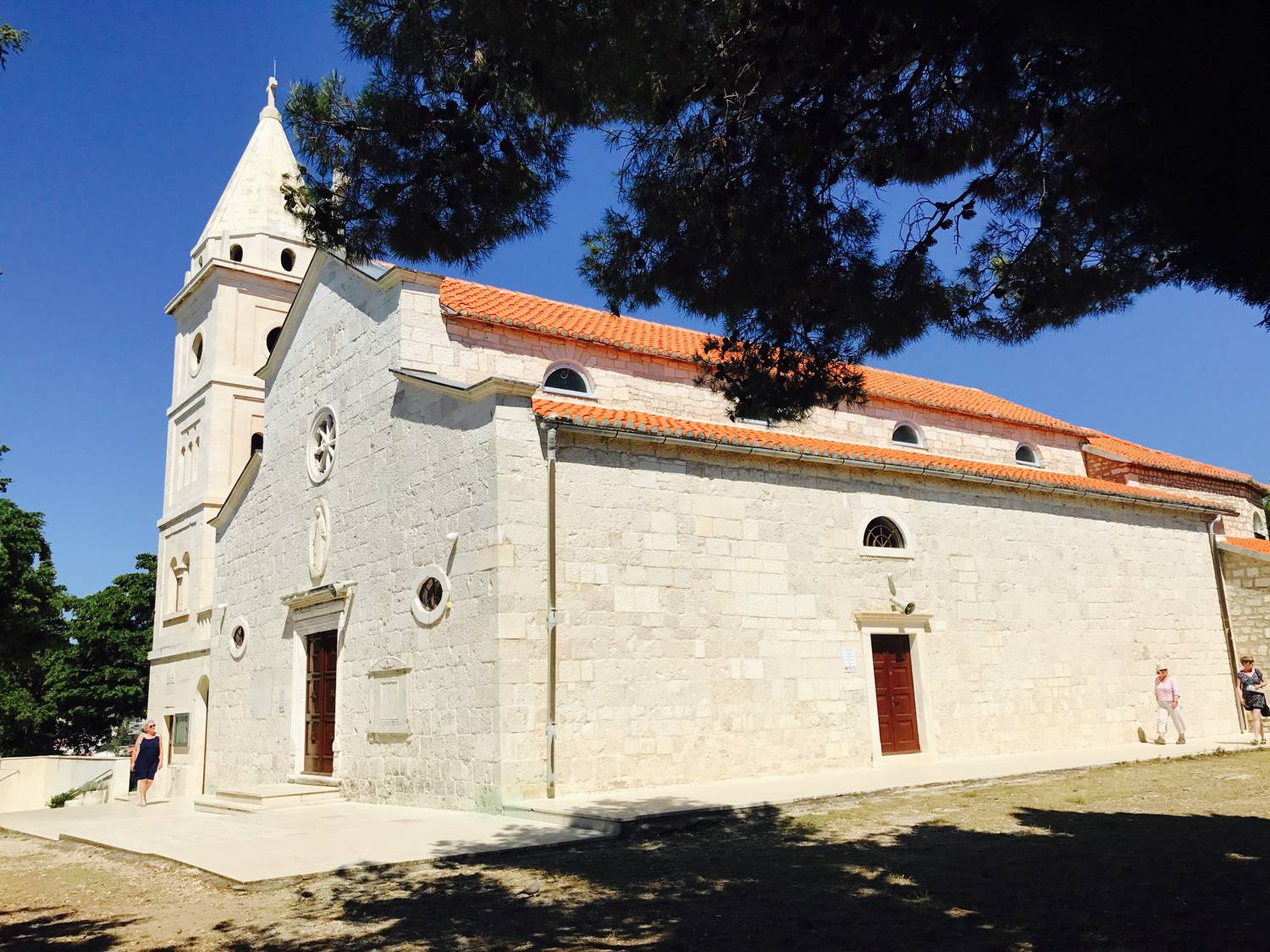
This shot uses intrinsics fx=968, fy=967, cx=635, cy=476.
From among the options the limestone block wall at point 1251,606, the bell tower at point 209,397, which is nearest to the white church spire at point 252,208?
the bell tower at point 209,397

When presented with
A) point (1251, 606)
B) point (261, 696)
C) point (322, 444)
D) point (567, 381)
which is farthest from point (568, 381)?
point (1251, 606)

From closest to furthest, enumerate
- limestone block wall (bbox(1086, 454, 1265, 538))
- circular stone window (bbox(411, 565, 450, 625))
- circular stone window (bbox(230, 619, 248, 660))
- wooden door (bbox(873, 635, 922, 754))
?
1. circular stone window (bbox(411, 565, 450, 625))
2. wooden door (bbox(873, 635, 922, 754))
3. circular stone window (bbox(230, 619, 248, 660))
4. limestone block wall (bbox(1086, 454, 1265, 538))

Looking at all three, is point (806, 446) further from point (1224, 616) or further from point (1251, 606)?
point (1251, 606)

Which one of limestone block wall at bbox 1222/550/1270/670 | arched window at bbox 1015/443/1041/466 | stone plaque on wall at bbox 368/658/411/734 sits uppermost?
arched window at bbox 1015/443/1041/466

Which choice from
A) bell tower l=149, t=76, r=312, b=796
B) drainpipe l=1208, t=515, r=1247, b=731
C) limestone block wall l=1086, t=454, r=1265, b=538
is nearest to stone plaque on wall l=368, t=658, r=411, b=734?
bell tower l=149, t=76, r=312, b=796

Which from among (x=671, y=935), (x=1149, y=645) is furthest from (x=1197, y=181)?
(x=1149, y=645)

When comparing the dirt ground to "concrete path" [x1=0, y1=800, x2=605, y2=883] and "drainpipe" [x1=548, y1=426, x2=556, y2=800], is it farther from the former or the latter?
"drainpipe" [x1=548, y1=426, x2=556, y2=800]

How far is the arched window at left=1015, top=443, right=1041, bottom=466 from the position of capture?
21.0 meters

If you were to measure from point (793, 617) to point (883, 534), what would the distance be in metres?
2.41

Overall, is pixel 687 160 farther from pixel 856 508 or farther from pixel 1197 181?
pixel 856 508

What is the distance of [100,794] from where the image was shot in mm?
20875

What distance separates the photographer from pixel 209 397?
22031 millimetres

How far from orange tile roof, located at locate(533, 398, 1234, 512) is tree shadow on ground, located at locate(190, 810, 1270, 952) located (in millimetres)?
5430

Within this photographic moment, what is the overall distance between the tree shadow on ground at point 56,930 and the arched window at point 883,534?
11.0 metres
